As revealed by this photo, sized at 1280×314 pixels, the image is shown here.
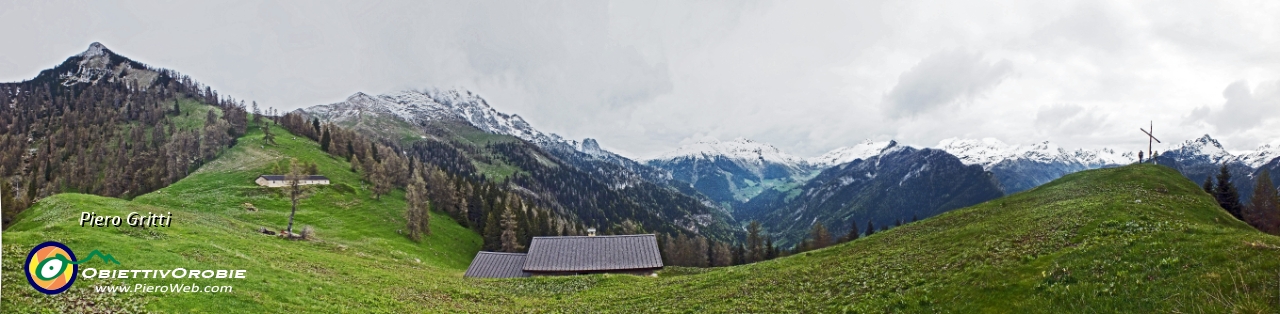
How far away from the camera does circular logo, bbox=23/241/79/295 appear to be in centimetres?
2212

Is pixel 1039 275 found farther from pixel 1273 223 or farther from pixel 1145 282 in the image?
pixel 1273 223

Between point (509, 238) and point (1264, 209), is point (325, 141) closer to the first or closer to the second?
point (509, 238)

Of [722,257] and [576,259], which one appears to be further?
[722,257]

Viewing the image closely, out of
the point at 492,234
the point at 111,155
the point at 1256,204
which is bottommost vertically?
the point at 492,234

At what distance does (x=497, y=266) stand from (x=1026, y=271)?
57862 mm

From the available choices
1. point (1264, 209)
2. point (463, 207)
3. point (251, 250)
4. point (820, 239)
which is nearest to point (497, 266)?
point (251, 250)

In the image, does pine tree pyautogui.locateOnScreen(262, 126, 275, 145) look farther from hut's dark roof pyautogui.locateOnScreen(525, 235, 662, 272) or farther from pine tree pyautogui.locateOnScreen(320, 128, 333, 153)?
hut's dark roof pyautogui.locateOnScreen(525, 235, 662, 272)

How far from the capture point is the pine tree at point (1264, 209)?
6627 cm

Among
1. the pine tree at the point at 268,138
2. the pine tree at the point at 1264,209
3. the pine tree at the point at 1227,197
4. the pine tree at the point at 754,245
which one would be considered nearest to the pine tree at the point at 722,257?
the pine tree at the point at 754,245

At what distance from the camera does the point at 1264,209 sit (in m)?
72.3

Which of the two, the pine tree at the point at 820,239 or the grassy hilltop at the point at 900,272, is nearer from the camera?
the grassy hilltop at the point at 900,272

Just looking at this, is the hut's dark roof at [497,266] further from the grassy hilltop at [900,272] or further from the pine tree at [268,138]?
the pine tree at [268,138]

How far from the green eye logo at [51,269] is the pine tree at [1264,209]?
11439 centimetres

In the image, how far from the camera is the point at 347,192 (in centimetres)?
11469
